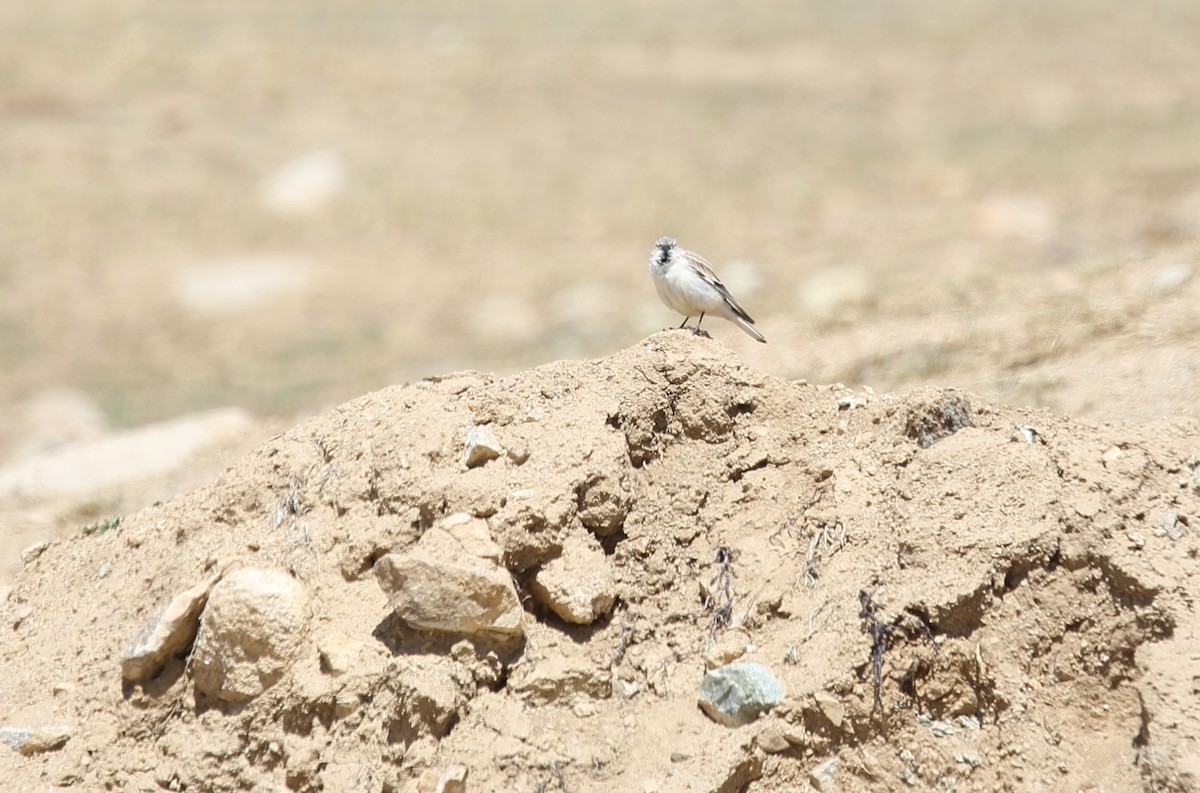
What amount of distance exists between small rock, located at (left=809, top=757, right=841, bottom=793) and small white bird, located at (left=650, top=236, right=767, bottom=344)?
380 centimetres

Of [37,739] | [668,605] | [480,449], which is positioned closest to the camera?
[37,739]

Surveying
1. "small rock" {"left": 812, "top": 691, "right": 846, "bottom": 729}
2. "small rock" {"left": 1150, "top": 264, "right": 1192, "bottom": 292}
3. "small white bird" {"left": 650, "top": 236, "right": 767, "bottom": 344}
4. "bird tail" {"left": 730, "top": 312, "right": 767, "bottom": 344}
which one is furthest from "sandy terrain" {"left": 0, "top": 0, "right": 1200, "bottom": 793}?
"bird tail" {"left": 730, "top": 312, "right": 767, "bottom": 344}

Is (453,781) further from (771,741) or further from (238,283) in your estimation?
(238,283)

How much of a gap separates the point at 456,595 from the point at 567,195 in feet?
66.3

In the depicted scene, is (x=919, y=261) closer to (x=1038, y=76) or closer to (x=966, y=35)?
(x=1038, y=76)

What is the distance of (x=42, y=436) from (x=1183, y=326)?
12.8m

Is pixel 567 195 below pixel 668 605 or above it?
above

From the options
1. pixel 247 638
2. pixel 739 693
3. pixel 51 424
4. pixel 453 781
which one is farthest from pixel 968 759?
pixel 51 424

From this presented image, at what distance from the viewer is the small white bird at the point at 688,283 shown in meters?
8.41

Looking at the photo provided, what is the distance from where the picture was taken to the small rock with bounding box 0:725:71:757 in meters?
5.44

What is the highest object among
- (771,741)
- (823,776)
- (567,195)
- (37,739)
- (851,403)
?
(567,195)

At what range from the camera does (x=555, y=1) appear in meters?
36.5

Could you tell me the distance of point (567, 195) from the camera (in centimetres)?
2483

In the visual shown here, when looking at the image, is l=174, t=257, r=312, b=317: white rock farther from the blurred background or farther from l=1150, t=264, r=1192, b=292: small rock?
l=1150, t=264, r=1192, b=292: small rock
